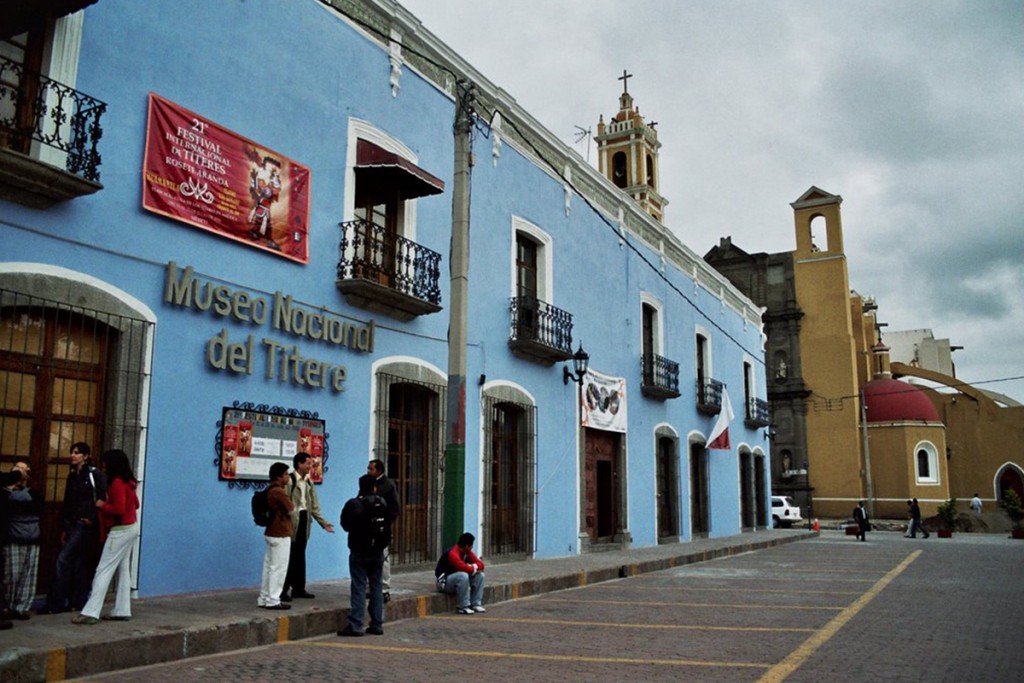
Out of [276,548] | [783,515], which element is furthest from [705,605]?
[783,515]

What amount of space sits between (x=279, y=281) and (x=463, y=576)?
407 cm

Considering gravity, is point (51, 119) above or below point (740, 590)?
above

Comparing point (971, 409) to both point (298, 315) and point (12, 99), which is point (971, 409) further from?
point (12, 99)

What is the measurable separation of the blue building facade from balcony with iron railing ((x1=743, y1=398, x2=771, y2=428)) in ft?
41.9

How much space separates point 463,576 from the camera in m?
9.62

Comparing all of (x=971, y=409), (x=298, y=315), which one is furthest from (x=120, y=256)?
(x=971, y=409)

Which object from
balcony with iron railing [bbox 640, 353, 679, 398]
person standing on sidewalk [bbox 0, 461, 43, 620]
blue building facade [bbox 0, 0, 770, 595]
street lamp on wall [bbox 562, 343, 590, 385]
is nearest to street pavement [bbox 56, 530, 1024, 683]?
person standing on sidewalk [bbox 0, 461, 43, 620]

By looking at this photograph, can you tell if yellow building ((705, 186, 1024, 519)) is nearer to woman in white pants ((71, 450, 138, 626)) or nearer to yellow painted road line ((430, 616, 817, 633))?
yellow painted road line ((430, 616, 817, 633))

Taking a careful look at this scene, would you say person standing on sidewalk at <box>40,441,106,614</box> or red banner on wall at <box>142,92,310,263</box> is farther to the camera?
red banner on wall at <box>142,92,310,263</box>

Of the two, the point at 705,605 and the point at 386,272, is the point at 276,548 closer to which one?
the point at 386,272

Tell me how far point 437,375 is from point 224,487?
4160 millimetres

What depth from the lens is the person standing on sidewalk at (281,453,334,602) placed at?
8.88m

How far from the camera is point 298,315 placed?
405 inches

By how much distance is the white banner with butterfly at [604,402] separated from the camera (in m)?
17.7
